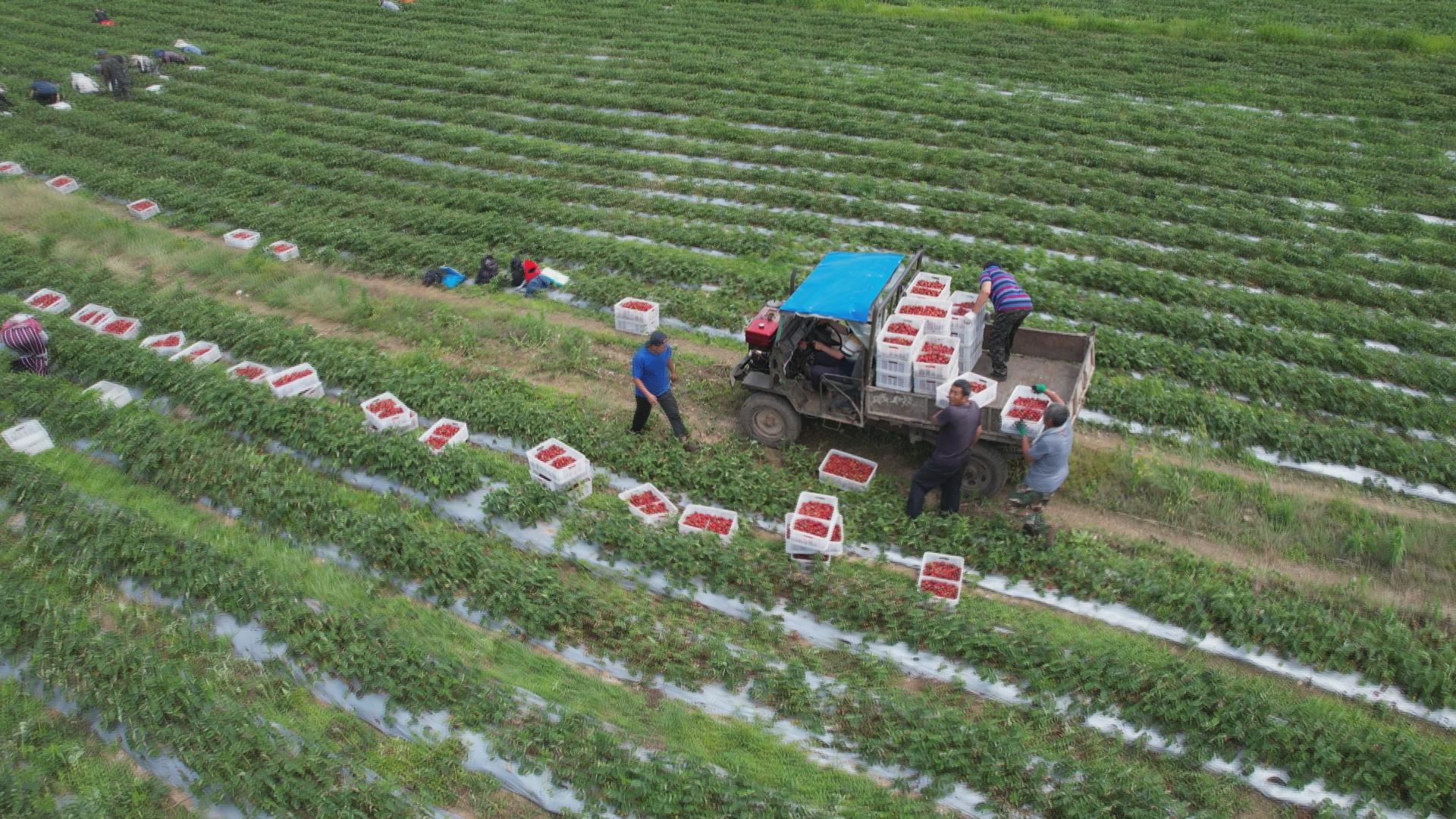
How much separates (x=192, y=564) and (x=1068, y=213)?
1248cm

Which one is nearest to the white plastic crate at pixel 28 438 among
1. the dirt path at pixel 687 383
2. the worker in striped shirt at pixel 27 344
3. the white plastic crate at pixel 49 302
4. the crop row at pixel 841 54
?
the worker in striped shirt at pixel 27 344

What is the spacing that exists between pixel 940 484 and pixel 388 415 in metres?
5.78

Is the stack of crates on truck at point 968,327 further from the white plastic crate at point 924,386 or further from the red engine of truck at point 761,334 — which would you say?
the red engine of truck at point 761,334

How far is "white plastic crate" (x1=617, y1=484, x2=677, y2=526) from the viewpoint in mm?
7993

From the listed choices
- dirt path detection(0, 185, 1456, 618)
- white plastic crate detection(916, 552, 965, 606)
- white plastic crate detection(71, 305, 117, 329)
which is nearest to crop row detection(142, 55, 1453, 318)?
dirt path detection(0, 185, 1456, 618)

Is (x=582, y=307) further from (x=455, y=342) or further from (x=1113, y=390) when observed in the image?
(x=1113, y=390)

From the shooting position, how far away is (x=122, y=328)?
1123cm

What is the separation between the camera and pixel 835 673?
664cm

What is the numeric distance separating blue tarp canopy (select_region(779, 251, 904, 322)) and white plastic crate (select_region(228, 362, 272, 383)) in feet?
20.2

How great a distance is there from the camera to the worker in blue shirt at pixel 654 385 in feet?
28.4

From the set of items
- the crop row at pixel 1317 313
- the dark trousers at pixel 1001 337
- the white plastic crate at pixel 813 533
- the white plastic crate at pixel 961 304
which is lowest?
the white plastic crate at pixel 813 533

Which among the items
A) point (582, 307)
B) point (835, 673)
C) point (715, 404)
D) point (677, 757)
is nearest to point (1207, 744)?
point (835, 673)

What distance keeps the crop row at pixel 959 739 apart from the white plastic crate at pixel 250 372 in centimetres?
546

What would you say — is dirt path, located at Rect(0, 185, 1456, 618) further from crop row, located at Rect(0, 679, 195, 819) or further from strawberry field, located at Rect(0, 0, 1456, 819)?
crop row, located at Rect(0, 679, 195, 819)
